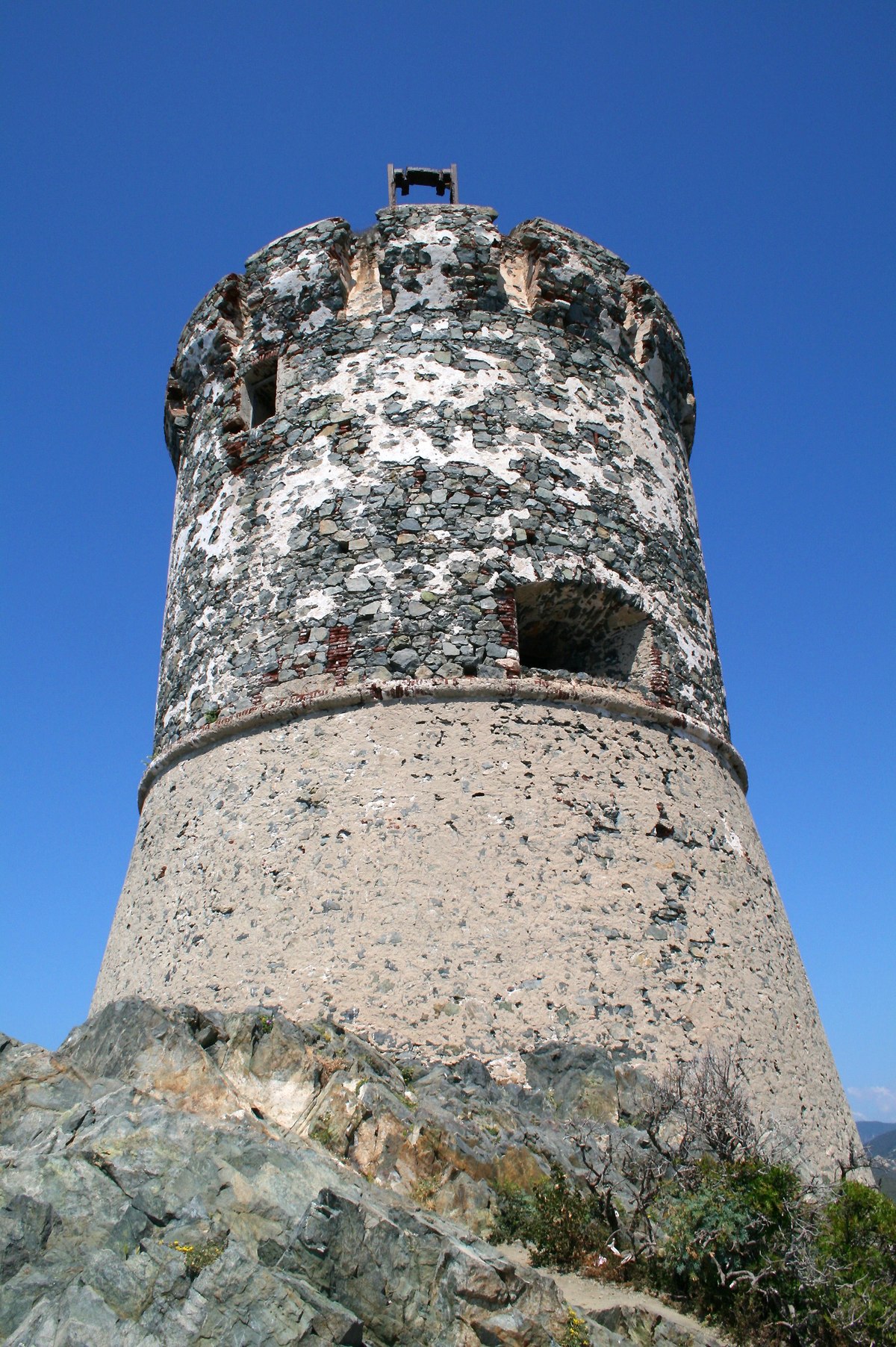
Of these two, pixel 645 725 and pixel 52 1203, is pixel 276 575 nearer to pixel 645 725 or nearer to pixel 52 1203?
pixel 645 725

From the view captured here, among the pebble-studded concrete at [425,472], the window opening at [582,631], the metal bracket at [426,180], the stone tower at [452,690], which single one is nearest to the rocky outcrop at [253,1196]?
the stone tower at [452,690]

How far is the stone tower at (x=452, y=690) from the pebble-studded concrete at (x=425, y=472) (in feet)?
0.08

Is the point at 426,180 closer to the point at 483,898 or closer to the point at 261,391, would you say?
the point at 261,391

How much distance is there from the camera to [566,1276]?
4.20m

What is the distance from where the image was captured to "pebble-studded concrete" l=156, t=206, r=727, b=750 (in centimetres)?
659

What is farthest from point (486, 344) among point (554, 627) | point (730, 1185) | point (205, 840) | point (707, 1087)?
point (730, 1185)

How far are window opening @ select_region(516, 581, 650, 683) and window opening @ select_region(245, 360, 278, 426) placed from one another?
8.59 ft

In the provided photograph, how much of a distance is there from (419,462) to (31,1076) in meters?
4.33

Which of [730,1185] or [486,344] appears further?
[486,344]

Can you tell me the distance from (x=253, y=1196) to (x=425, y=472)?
15.0ft

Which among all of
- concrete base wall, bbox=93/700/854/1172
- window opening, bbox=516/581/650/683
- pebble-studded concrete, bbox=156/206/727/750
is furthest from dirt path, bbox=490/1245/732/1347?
window opening, bbox=516/581/650/683

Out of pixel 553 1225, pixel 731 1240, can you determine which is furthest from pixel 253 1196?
pixel 731 1240

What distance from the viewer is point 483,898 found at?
18.7 ft

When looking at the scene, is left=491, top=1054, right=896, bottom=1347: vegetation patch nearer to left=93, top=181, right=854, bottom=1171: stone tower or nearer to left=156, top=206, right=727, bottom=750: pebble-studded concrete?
left=93, top=181, right=854, bottom=1171: stone tower
